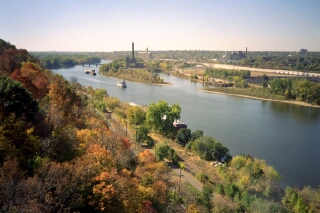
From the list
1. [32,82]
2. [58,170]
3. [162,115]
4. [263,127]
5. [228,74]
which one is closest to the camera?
[58,170]

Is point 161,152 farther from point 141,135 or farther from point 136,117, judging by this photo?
point 136,117

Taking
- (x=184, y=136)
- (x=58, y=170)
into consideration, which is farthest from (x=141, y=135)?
(x=58, y=170)

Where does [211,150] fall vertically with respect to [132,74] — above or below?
below

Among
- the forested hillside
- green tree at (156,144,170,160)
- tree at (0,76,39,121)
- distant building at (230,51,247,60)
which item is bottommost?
green tree at (156,144,170,160)

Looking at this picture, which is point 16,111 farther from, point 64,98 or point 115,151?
point 64,98

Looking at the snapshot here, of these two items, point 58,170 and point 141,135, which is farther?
point 141,135

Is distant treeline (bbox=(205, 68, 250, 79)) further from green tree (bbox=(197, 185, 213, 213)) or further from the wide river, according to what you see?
green tree (bbox=(197, 185, 213, 213))

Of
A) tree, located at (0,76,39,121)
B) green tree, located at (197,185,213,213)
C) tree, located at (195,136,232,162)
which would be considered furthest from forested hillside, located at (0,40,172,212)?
tree, located at (195,136,232,162)
